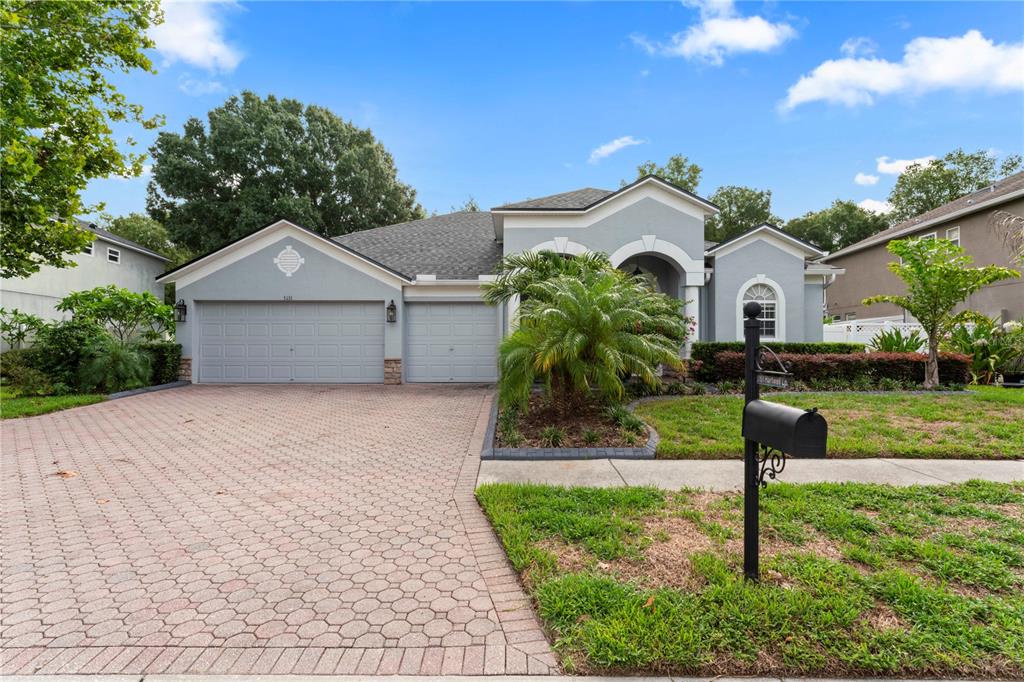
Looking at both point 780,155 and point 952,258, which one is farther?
point 780,155

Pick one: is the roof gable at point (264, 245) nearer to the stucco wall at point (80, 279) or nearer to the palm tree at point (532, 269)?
the stucco wall at point (80, 279)

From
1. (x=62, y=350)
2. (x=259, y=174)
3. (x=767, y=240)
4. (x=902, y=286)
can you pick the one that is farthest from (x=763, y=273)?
(x=259, y=174)

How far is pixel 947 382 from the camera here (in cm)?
1050

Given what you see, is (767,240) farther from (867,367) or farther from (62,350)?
(62,350)

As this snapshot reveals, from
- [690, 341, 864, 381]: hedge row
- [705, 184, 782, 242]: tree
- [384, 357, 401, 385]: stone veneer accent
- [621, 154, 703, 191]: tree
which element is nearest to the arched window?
[690, 341, 864, 381]: hedge row

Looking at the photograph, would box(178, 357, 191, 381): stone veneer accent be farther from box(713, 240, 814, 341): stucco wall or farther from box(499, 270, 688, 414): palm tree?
box(713, 240, 814, 341): stucco wall

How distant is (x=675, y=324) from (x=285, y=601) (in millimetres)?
6896

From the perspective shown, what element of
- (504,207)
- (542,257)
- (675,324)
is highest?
(504,207)

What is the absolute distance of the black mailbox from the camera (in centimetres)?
226

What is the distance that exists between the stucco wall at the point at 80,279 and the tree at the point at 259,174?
4.62 m

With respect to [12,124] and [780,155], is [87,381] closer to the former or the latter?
[12,124]

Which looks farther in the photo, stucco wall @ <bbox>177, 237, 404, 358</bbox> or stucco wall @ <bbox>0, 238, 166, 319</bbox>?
stucco wall @ <bbox>0, 238, 166, 319</bbox>

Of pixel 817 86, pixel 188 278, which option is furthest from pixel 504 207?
pixel 817 86

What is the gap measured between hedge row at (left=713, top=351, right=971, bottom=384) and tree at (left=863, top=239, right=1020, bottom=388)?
291 millimetres
